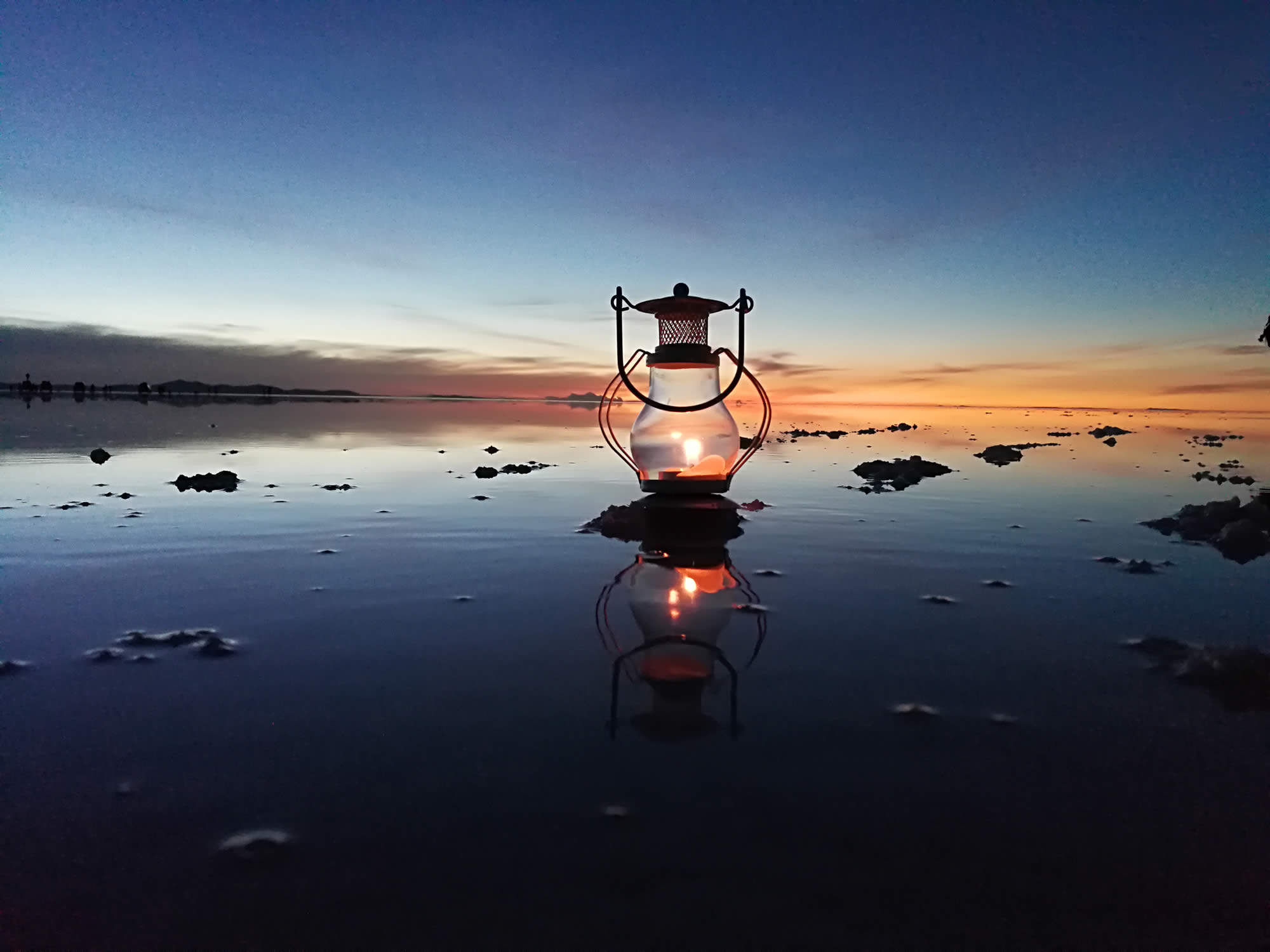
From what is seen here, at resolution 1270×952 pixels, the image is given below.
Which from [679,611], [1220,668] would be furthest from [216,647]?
[1220,668]

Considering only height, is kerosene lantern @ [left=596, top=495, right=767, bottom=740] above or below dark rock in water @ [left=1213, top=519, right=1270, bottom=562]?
below

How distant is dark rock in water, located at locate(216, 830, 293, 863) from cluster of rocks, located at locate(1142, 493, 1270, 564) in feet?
23.4

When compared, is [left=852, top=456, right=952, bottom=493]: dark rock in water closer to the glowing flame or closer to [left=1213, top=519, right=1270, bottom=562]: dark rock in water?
[left=1213, top=519, right=1270, bottom=562]: dark rock in water

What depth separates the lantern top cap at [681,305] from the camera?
18.6 ft

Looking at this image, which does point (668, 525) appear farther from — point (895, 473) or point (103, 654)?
point (895, 473)

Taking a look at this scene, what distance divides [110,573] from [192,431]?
65.2ft

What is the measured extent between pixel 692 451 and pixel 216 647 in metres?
3.86

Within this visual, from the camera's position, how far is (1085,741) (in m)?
2.54

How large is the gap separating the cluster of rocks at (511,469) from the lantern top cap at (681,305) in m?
5.62

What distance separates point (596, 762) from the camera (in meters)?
2.35

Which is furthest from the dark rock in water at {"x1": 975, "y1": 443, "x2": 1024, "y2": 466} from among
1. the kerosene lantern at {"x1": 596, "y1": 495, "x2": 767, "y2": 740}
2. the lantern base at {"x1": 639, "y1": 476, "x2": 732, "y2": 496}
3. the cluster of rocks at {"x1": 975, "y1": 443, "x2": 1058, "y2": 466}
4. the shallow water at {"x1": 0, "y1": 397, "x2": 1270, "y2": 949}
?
the lantern base at {"x1": 639, "y1": 476, "x2": 732, "y2": 496}

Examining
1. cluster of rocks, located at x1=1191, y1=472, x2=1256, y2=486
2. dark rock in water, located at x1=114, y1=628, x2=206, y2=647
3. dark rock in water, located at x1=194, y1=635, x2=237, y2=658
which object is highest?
cluster of rocks, located at x1=1191, y1=472, x2=1256, y2=486

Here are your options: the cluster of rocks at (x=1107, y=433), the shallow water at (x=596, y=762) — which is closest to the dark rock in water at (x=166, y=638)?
the shallow water at (x=596, y=762)

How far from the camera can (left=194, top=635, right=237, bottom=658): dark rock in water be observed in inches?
134
